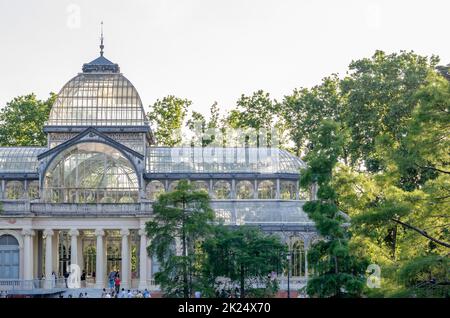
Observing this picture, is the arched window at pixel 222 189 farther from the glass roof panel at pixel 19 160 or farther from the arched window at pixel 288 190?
the glass roof panel at pixel 19 160

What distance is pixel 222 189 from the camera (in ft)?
258

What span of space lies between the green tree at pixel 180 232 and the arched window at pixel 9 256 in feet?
66.3

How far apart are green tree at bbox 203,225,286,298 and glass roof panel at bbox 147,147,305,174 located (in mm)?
20800

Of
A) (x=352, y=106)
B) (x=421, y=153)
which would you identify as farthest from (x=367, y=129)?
(x=421, y=153)

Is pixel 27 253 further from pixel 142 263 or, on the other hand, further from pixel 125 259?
pixel 142 263

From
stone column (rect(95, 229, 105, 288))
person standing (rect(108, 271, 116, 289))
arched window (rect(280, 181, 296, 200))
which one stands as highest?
arched window (rect(280, 181, 296, 200))

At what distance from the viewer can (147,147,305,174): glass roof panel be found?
79.2 meters

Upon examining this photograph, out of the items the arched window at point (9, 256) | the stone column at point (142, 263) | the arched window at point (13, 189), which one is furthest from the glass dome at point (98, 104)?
the arched window at point (9, 256)

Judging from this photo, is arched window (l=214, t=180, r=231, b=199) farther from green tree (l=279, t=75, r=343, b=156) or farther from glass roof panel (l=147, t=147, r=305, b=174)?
green tree (l=279, t=75, r=343, b=156)

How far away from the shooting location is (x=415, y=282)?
36.8 meters

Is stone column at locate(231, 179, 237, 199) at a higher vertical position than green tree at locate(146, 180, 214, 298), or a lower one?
higher

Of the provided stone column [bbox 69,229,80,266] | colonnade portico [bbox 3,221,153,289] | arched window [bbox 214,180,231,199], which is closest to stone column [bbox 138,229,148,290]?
colonnade portico [bbox 3,221,153,289]
